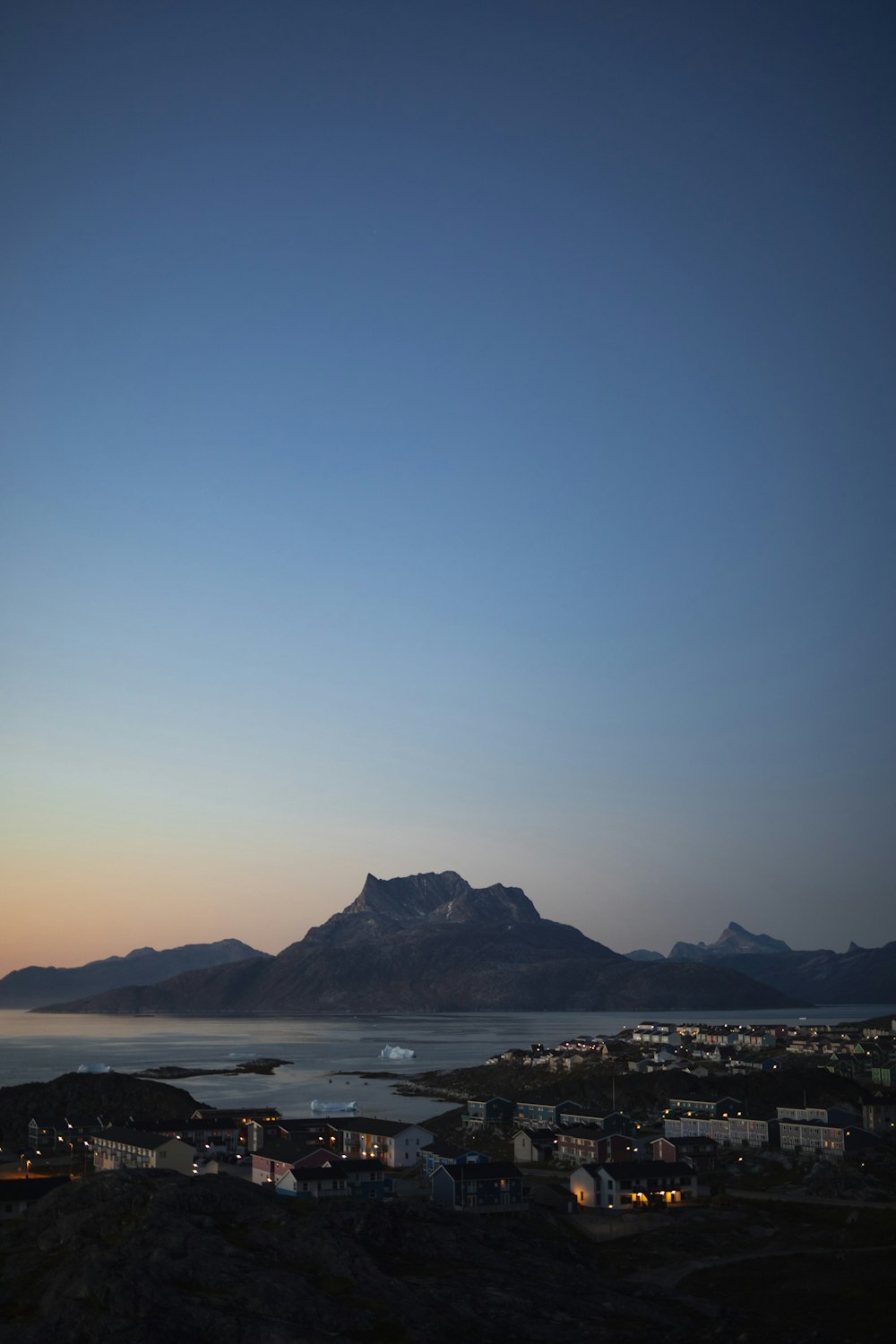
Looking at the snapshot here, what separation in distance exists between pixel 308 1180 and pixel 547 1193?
497 inches

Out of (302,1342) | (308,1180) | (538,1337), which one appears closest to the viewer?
(302,1342)

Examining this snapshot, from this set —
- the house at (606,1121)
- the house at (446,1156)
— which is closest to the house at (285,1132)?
the house at (446,1156)

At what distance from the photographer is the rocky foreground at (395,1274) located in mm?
33625

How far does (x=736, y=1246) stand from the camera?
155 ft

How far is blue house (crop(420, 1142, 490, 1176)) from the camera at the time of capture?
5612cm

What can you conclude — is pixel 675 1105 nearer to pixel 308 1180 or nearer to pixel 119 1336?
pixel 308 1180

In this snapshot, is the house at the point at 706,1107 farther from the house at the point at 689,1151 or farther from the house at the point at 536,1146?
the house at the point at 536,1146

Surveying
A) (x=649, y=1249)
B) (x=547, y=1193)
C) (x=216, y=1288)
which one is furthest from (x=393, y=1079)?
(x=216, y=1288)

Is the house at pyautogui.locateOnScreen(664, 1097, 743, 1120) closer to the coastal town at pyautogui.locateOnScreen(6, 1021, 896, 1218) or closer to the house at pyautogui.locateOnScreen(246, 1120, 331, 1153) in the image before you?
the coastal town at pyautogui.locateOnScreen(6, 1021, 896, 1218)

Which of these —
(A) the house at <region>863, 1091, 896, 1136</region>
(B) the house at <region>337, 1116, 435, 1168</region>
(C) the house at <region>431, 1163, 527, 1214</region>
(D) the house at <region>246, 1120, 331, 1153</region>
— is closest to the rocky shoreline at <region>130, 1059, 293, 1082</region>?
(D) the house at <region>246, 1120, 331, 1153</region>

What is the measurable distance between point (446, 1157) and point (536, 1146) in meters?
12.5

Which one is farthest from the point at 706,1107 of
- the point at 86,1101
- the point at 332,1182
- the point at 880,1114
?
the point at 86,1101

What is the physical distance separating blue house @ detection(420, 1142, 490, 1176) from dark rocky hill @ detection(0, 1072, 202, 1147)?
1316 inches

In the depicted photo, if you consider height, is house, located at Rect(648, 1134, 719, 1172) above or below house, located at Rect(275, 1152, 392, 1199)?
below
